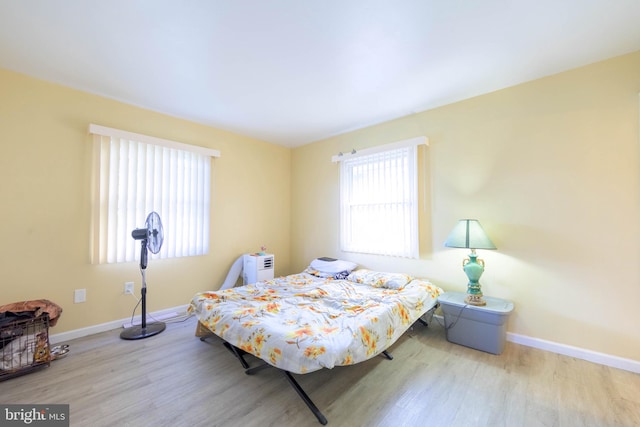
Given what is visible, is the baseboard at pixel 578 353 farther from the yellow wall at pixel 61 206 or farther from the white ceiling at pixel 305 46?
the yellow wall at pixel 61 206

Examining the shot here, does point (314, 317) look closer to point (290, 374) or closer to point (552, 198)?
point (290, 374)

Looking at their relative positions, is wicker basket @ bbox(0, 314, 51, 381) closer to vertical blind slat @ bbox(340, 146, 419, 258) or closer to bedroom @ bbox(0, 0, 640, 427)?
bedroom @ bbox(0, 0, 640, 427)

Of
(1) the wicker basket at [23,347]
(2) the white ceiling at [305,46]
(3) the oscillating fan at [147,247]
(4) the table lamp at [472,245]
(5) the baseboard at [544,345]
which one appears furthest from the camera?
(3) the oscillating fan at [147,247]

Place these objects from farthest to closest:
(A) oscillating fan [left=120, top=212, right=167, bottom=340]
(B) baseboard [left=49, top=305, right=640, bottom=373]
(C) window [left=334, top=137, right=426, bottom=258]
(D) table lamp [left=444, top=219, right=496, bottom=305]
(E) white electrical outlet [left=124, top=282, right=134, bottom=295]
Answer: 1. (C) window [left=334, top=137, right=426, bottom=258]
2. (E) white electrical outlet [left=124, top=282, right=134, bottom=295]
3. (A) oscillating fan [left=120, top=212, right=167, bottom=340]
4. (D) table lamp [left=444, top=219, right=496, bottom=305]
5. (B) baseboard [left=49, top=305, right=640, bottom=373]

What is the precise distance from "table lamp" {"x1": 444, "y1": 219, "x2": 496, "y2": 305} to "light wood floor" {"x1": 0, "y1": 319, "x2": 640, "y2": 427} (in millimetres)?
499

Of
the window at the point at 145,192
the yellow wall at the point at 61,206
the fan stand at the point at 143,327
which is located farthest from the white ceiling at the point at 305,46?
the fan stand at the point at 143,327

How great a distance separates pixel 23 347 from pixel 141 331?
Answer: 83 centimetres

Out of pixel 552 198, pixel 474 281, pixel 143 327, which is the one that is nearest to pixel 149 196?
pixel 143 327

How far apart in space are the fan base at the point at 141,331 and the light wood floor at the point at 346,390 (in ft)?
0.64

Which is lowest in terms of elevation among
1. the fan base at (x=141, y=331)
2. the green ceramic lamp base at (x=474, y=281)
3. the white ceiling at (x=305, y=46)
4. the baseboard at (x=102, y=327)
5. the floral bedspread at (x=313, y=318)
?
the fan base at (x=141, y=331)

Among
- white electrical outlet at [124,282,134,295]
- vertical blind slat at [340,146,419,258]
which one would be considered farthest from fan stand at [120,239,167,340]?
vertical blind slat at [340,146,419,258]

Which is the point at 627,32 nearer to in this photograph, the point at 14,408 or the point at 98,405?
the point at 98,405

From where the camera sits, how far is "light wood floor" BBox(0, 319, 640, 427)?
1.53 meters

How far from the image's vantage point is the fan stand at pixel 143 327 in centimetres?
257
